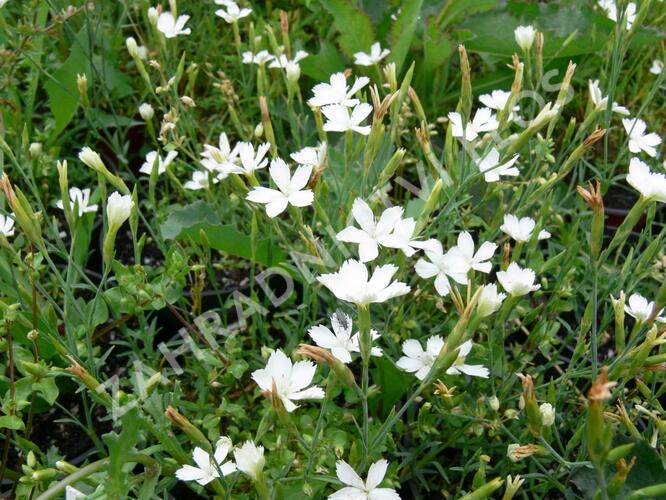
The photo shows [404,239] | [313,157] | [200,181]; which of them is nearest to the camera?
[404,239]

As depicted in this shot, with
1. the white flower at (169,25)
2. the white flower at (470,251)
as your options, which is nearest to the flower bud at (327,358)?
the white flower at (470,251)

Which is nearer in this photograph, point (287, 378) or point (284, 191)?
point (287, 378)

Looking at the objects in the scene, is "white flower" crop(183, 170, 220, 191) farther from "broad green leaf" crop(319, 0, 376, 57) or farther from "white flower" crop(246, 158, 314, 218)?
"broad green leaf" crop(319, 0, 376, 57)

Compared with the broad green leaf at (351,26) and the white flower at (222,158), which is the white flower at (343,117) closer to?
the white flower at (222,158)

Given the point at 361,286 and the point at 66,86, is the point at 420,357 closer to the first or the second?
the point at 361,286

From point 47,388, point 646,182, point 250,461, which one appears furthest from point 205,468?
point 646,182

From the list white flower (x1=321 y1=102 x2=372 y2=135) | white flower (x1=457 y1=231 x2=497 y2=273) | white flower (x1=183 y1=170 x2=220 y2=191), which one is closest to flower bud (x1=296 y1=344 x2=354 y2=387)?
white flower (x1=457 y1=231 x2=497 y2=273)

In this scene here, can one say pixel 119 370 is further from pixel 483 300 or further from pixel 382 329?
pixel 483 300

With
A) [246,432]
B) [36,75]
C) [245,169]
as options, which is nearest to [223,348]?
[246,432]
